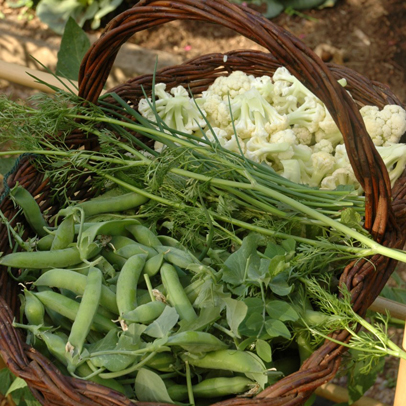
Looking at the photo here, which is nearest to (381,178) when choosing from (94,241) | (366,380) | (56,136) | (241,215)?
(241,215)

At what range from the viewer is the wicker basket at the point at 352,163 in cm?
81

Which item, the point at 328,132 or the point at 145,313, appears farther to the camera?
the point at 328,132

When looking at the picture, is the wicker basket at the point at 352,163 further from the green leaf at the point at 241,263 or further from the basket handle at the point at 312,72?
the green leaf at the point at 241,263

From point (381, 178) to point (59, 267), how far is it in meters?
0.62

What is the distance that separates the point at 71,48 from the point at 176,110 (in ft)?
1.48

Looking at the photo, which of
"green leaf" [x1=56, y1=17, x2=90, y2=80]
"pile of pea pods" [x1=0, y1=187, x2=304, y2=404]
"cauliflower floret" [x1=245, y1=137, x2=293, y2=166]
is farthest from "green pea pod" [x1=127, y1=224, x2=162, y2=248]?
"green leaf" [x1=56, y1=17, x2=90, y2=80]

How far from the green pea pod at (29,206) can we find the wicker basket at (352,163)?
0.12 ft

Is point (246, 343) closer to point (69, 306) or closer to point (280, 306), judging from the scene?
point (280, 306)

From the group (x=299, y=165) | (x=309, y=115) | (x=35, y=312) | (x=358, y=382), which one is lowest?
(x=358, y=382)

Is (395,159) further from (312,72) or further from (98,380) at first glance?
(98,380)

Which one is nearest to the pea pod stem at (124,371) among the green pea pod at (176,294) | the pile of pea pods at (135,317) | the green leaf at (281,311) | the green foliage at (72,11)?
the pile of pea pods at (135,317)

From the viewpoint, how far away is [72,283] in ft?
3.19

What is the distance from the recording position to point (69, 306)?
0.93 meters

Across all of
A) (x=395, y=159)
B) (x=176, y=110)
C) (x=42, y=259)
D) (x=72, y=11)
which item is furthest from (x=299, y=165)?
(x=72, y=11)
